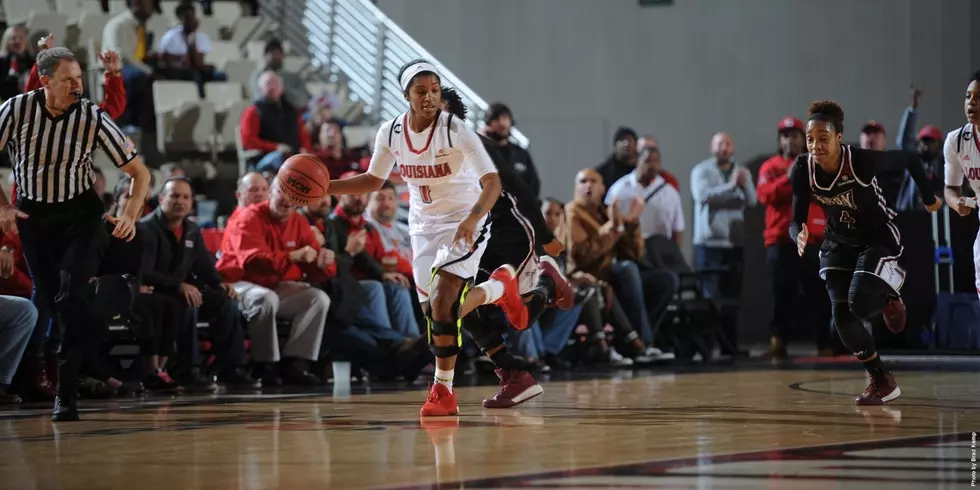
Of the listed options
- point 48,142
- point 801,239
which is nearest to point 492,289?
point 801,239

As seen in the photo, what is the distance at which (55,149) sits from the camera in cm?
617

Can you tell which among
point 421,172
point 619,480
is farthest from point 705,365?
point 619,480

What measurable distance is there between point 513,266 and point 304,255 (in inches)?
93.5

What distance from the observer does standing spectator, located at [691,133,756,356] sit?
40.3 feet

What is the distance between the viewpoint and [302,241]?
925cm

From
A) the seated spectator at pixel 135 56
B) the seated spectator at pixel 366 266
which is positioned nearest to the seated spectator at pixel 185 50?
the seated spectator at pixel 135 56

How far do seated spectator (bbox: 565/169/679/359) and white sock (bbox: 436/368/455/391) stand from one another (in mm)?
4446

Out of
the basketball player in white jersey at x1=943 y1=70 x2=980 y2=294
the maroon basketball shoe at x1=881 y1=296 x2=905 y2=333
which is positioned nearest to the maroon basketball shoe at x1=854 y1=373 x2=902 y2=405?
the maroon basketball shoe at x1=881 y1=296 x2=905 y2=333

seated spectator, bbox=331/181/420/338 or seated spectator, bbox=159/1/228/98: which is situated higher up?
seated spectator, bbox=159/1/228/98

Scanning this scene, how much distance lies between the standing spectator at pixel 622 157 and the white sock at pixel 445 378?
20.7 feet

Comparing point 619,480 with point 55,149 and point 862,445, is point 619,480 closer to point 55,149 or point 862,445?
point 862,445

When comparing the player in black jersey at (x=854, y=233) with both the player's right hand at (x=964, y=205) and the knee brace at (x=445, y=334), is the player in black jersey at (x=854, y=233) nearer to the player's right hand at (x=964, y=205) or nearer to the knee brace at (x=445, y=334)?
the player's right hand at (x=964, y=205)

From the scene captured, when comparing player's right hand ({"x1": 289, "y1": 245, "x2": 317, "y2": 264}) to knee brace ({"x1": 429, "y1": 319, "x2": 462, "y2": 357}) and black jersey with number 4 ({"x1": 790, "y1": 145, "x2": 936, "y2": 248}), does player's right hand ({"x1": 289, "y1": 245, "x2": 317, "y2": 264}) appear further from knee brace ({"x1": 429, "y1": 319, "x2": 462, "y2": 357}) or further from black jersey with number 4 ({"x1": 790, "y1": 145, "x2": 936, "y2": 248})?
black jersey with number 4 ({"x1": 790, "y1": 145, "x2": 936, "y2": 248})

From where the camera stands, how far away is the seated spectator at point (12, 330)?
734 cm
